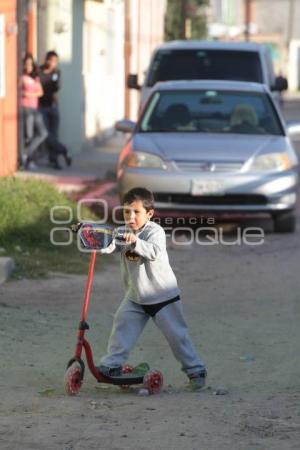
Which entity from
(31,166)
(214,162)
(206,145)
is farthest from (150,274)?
(31,166)

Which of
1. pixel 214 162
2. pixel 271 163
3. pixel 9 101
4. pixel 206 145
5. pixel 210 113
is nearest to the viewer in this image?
pixel 214 162

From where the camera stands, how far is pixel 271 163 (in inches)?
537

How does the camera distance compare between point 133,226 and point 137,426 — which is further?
point 133,226

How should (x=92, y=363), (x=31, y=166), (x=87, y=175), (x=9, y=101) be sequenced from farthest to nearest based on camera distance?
1. (x=31, y=166)
2. (x=87, y=175)
3. (x=9, y=101)
4. (x=92, y=363)

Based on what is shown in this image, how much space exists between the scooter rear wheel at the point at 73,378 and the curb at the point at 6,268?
3.80m

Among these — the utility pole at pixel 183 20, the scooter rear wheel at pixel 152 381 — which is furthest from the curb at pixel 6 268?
the utility pole at pixel 183 20

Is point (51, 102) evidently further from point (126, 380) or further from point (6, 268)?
point (126, 380)

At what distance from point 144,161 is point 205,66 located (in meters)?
5.45

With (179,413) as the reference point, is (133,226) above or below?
above

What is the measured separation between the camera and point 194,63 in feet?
61.5

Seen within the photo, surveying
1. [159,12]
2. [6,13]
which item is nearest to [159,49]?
[6,13]

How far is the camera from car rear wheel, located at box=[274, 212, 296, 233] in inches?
543

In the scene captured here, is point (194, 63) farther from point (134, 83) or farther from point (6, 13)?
point (6, 13)

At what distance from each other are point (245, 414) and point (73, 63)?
17817 millimetres
